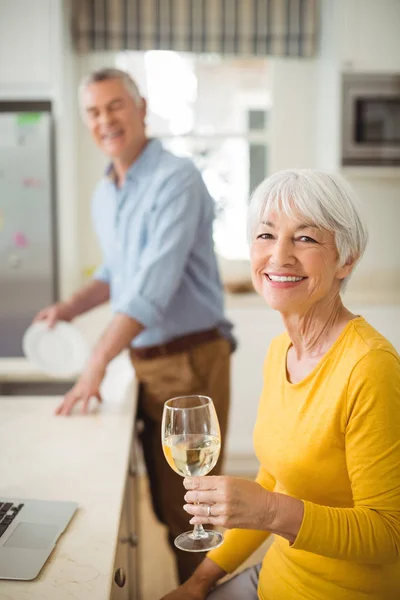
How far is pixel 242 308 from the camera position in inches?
132

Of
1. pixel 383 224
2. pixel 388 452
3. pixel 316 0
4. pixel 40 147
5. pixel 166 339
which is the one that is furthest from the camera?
pixel 383 224

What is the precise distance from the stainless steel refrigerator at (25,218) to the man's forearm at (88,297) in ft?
3.82

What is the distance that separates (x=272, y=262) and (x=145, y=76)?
117 inches

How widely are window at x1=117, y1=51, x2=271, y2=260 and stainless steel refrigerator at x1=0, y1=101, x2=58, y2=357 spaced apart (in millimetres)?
734

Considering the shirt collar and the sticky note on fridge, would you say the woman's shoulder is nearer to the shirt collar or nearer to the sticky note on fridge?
the shirt collar

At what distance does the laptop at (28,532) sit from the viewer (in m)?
0.94

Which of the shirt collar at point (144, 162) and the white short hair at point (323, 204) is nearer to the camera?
the white short hair at point (323, 204)

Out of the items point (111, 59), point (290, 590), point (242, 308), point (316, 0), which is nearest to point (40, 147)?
point (111, 59)

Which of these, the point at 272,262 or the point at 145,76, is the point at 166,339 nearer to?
the point at 272,262

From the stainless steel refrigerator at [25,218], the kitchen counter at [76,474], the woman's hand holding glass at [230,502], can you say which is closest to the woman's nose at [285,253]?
the woman's hand holding glass at [230,502]

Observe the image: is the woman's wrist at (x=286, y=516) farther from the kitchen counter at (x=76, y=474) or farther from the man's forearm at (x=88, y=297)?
the man's forearm at (x=88, y=297)

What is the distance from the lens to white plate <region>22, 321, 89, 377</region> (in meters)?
1.85

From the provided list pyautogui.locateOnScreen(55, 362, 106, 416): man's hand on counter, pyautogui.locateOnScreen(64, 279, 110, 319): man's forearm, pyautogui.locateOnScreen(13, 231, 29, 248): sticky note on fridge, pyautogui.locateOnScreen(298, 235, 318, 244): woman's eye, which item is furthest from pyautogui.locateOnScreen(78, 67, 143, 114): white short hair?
pyautogui.locateOnScreen(13, 231, 29, 248): sticky note on fridge

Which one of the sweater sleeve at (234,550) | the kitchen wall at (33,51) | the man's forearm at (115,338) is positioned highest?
the kitchen wall at (33,51)
